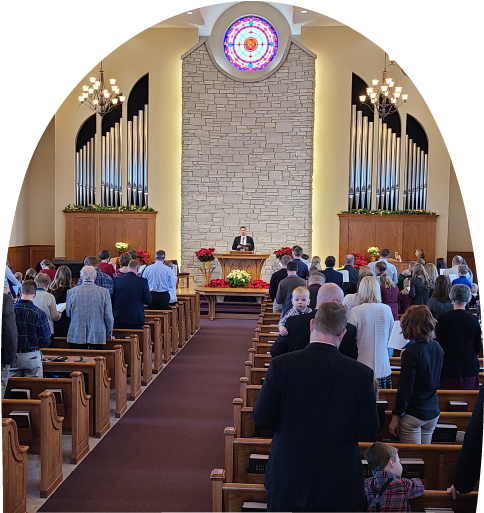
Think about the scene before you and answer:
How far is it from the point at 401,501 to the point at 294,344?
1.35 m

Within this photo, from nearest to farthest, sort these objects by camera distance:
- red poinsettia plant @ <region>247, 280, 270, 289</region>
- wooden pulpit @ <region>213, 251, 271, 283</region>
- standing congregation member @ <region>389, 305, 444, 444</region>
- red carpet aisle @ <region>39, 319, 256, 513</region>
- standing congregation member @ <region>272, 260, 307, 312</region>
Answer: standing congregation member @ <region>389, 305, 444, 444</region> < red carpet aisle @ <region>39, 319, 256, 513</region> < standing congregation member @ <region>272, 260, 307, 312</region> < red poinsettia plant @ <region>247, 280, 270, 289</region> < wooden pulpit @ <region>213, 251, 271, 283</region>

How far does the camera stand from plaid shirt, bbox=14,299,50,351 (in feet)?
16.5

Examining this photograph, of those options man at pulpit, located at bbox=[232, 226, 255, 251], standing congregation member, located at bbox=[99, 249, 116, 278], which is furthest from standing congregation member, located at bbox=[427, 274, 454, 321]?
man at pulpit, located at bbox=[232, 226, 255, 251]

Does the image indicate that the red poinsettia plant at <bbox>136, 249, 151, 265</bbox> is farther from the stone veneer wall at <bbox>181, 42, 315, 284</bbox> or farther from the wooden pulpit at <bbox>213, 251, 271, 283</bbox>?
the wooden pulpit at <bbox>213, 251, 271, 283</bbox>

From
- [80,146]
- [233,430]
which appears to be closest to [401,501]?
[233,430]

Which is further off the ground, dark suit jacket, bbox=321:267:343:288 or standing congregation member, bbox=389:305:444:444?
dark suit jacket, bbox=321:267:343:288

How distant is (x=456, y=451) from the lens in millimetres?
3547

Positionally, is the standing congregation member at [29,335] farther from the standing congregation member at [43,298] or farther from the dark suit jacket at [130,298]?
the dark suit jacket at [130,298]

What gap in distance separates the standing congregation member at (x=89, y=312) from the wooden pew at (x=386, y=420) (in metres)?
2.48

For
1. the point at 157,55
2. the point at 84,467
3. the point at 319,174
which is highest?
the point at 157,55

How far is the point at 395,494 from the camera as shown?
2.94 metres

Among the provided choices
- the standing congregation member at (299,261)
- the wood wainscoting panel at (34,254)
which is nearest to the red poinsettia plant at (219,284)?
the standing congregation member at (299,261)

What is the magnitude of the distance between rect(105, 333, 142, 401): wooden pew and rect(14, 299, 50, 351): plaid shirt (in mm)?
1637

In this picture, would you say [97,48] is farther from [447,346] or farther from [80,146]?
[80,146]
